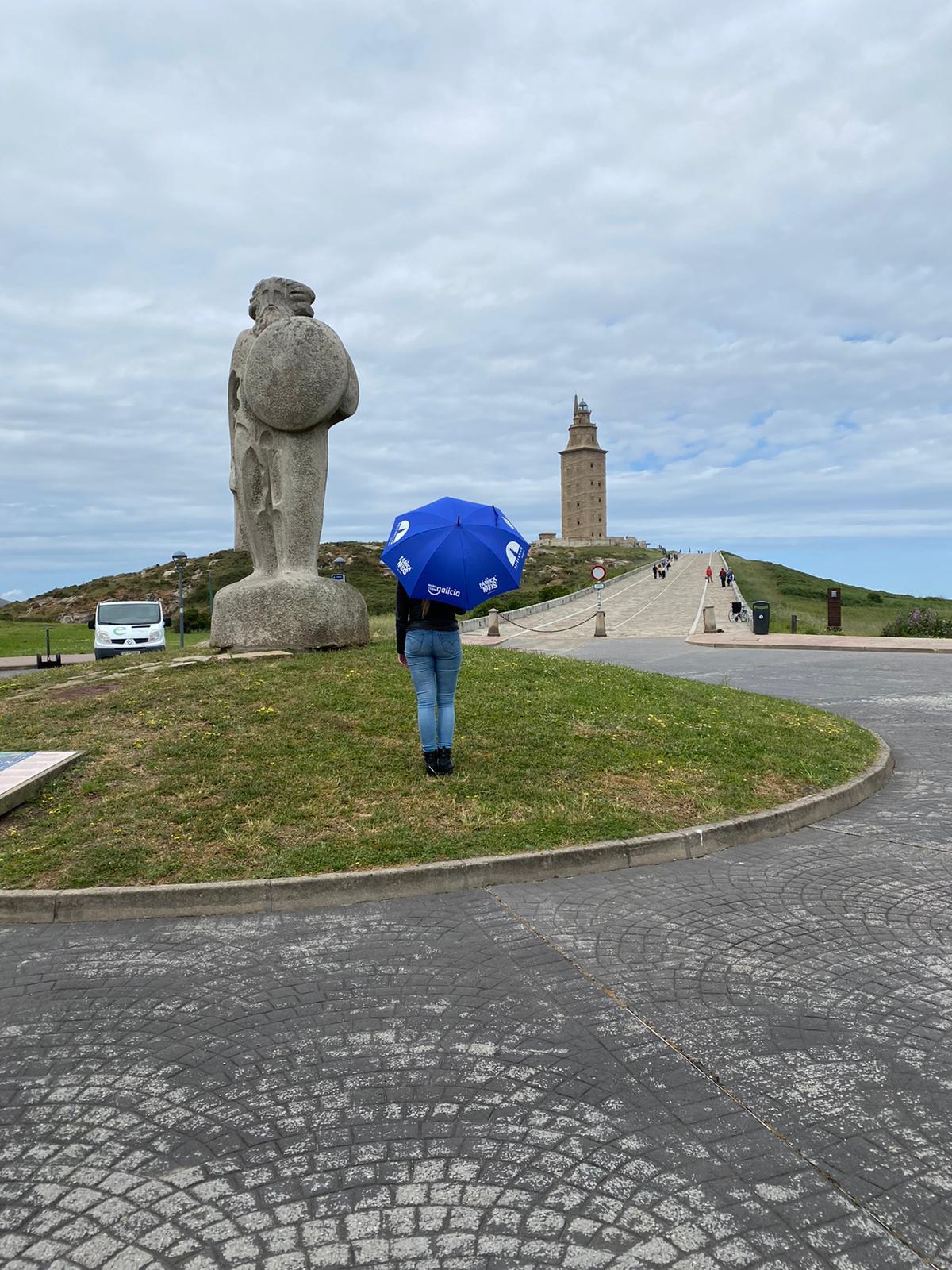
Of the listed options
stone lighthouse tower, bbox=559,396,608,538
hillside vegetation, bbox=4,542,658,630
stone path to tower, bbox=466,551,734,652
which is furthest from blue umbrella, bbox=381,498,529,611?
stone lighthouse tower, bbox=559,396,608,538

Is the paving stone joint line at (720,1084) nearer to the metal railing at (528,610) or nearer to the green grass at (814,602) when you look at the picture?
the metal railing at (528,610)

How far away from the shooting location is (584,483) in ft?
394

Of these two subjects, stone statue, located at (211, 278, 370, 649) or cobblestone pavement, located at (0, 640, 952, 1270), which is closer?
cobblestone pavement, located at (0, 640, 952, 1270)

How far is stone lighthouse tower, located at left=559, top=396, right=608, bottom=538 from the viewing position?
12012 cm

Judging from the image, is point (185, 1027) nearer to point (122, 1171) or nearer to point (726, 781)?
point (122, 1171)

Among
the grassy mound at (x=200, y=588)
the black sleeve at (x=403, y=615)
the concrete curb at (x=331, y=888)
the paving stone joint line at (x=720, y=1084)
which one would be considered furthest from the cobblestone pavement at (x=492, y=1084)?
the grassy mound at (x=200, y=588)

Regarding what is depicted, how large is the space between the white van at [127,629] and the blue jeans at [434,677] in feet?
51.4

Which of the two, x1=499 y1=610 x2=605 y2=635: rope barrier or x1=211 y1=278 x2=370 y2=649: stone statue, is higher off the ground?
x1=211 y1=278 x2=370 y2=649: stone statue

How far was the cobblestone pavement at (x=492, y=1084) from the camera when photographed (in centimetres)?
226

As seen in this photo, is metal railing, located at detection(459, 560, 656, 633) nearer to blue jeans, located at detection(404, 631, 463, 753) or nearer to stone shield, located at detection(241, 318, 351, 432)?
stone shield, located at detection(241, 318, 351, 432)

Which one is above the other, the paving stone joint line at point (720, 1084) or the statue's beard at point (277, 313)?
the statue's beard at point (277, 313)

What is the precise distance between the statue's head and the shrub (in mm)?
21142

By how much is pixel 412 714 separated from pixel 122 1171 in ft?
19.4

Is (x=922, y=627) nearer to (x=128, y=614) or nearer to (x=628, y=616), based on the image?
(x=628, y=616)
